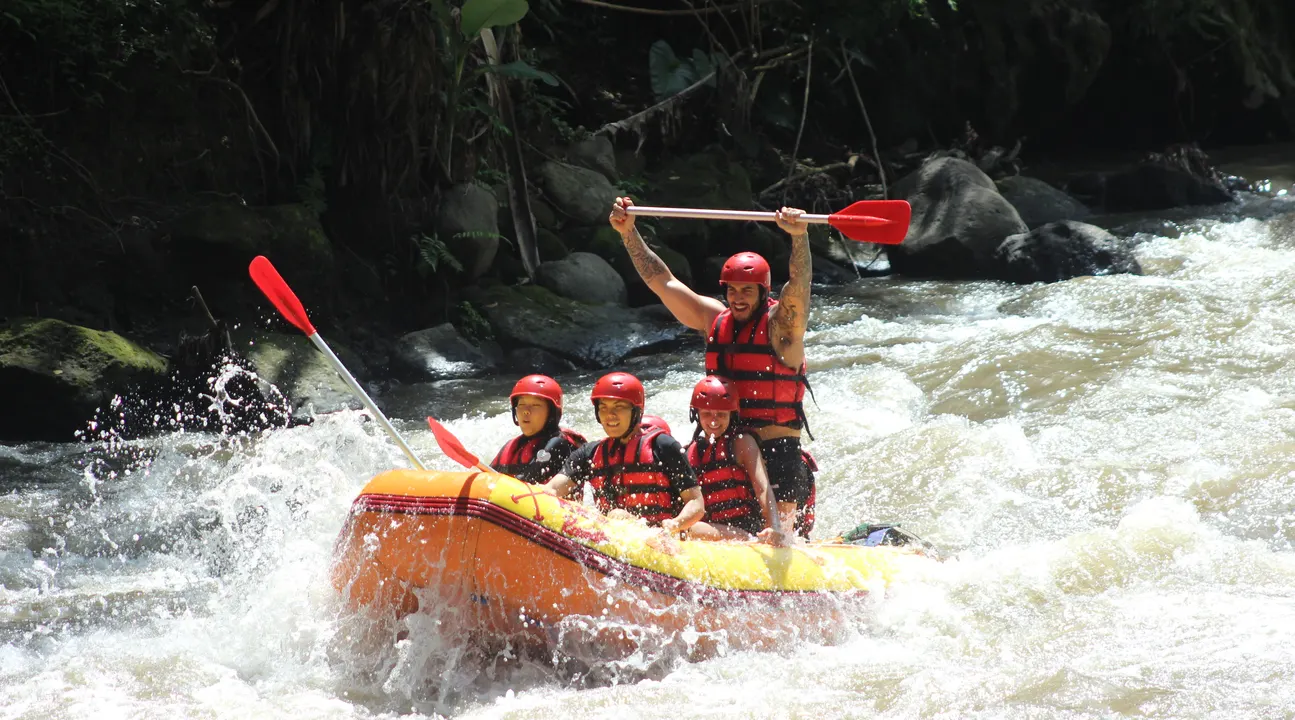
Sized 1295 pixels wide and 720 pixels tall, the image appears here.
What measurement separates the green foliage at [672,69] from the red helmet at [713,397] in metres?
8.62

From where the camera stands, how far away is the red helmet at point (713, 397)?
16.1 ft

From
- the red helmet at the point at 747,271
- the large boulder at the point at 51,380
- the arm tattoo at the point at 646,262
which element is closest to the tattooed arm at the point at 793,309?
the red helmet at the point at 747,271

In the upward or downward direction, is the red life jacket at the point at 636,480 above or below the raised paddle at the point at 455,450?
below

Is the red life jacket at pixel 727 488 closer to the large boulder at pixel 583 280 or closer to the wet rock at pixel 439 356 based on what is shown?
the wet rock at pixel 439 356

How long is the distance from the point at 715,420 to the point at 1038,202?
10.3 m

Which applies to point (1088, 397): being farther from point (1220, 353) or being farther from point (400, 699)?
point (400, 699)

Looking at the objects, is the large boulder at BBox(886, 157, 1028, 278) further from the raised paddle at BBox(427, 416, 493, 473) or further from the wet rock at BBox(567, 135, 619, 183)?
the raised paddle at BBox(427, 416, 493, 473)

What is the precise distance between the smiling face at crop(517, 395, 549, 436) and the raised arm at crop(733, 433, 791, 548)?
0.77 metres

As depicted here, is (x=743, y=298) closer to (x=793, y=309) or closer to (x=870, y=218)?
(x=793, y=309)

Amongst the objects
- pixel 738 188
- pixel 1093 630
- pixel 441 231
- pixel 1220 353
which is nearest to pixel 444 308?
pixel 441 231

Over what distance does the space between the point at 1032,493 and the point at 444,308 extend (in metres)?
5.28

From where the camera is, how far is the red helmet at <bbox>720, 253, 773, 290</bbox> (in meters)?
5.08

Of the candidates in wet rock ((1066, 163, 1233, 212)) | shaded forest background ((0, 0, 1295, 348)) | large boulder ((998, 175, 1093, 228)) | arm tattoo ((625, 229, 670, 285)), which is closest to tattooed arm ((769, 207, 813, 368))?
arm tattoo ((625, 229, 670, 285))

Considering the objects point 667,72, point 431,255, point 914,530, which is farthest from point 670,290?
point 667,72
